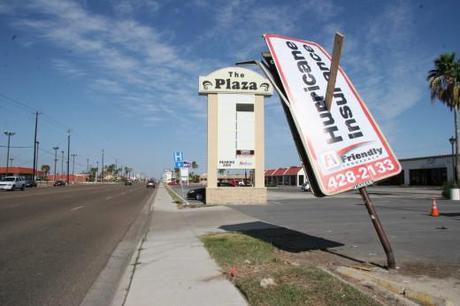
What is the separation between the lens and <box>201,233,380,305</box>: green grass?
5.35m

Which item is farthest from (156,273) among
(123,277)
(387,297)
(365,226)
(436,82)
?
(436,82)

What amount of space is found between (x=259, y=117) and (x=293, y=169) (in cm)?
8271

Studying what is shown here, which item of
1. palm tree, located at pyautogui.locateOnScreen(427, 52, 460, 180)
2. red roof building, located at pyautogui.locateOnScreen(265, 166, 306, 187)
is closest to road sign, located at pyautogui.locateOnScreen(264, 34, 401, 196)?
palm tree, located at pyautogui.locateOnScreen(427, 52, 460, 180)

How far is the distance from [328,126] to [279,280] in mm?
2397

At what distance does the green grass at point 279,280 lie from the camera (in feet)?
17.6

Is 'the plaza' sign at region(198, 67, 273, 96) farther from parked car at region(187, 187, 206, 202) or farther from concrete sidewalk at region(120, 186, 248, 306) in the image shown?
concrete sidewalk at region(120, 186, 248, 306)

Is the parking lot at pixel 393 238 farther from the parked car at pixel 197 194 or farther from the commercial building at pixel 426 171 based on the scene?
the commercial building at pixel 426 171

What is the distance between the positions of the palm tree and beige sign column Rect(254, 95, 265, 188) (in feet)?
64.1

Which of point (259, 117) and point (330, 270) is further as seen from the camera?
Result: point (259, 117)

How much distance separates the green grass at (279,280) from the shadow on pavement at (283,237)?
25.0 inches

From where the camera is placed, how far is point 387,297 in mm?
5441

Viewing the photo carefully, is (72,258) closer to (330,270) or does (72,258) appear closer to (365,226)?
(330,270)

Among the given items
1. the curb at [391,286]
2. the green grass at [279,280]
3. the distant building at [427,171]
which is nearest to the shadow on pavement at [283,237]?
the green grass at [279,280]

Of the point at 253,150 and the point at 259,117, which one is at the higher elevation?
the point at 259,117
